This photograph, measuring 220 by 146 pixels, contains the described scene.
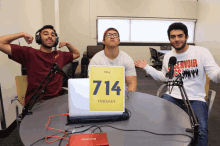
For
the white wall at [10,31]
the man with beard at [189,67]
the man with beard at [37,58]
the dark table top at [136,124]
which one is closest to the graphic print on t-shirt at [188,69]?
the man with beard at [189,67]

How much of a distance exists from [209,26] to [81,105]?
6.94 m

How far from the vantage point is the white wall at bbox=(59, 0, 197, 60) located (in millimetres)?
6117

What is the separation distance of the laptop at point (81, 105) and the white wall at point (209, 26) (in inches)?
246

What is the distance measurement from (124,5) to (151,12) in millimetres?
1200

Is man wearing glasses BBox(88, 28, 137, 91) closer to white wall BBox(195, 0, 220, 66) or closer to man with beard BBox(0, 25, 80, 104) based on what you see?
man with beard BBox(0, 25, 80, 104)

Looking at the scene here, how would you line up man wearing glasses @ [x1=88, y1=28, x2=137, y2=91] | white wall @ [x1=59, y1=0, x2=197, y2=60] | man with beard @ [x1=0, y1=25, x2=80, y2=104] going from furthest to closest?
1. white wall @ [x1=59, y1=0, x2=197, y2=60]
2. man wearing glasses @ [x1=88, y1=28, x2=137, y2=91]
3. man with beard @ [x1=0, y1=25, x2=80, y2=104]

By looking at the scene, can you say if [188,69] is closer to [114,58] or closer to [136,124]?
[114,58]

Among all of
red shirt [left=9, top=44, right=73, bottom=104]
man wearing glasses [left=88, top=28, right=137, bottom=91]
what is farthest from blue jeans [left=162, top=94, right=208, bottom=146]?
red shirt [left=9, top=44, right=73, bottom=104]

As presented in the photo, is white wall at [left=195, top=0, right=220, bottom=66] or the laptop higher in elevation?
white wall at [left=195, top=0, right=220, bottom=66]

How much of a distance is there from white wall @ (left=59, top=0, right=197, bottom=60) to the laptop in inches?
217

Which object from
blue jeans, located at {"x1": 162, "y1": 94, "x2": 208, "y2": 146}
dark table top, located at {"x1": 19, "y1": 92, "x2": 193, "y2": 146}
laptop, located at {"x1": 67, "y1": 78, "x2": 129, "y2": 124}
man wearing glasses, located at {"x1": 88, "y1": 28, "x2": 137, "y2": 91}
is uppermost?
man wearing glasses, located at {"x1": 88, "y1": 28, "x2": 137, "y2": 91}

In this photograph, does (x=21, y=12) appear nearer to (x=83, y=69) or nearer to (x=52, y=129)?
(x=83, y=69)

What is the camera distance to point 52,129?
857 mm

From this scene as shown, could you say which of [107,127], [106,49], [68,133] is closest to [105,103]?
[107,127]
